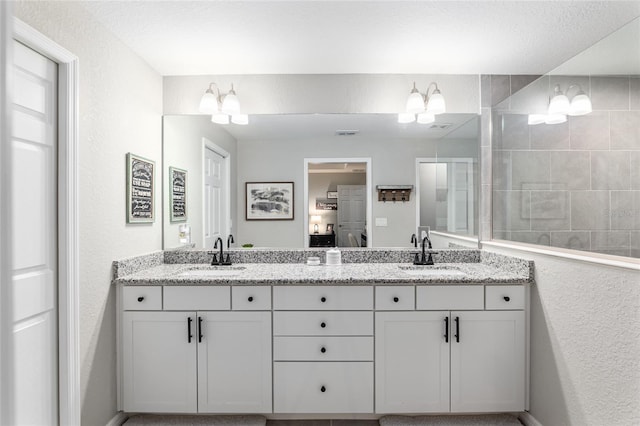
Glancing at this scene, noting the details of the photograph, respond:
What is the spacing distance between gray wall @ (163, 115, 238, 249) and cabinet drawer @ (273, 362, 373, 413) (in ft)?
3.69

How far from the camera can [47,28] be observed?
1.61 m

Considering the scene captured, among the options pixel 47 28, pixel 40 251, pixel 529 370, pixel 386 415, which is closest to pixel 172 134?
pixel 47 28

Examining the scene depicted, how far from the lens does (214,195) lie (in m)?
2.73

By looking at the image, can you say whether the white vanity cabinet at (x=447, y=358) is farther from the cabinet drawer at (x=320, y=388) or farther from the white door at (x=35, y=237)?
the white door at (x=35, y=237)

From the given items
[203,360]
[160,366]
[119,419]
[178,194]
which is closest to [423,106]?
[178,194]

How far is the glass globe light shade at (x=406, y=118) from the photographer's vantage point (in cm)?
264

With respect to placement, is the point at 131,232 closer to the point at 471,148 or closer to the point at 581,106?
the point at 471,148

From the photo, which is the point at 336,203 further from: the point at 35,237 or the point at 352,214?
the point at 35,237

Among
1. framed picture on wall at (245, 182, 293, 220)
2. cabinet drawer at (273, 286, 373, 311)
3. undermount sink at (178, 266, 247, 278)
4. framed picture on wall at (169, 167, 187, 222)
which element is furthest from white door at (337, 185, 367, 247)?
framed picture on wall at (169, 167, 187, 222)

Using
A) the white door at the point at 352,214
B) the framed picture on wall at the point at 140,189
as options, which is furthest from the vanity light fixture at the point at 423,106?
the framed picture on wall at the point at 140,189

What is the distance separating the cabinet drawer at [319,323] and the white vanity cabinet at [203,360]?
0.08 meters

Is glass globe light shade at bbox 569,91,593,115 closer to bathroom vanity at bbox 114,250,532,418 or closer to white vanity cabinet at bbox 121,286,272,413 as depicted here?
bathroom vanity at bbox 114,250,532,418

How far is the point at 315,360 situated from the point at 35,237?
1478 mm

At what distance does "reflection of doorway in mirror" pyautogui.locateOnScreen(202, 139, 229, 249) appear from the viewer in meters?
2.72
